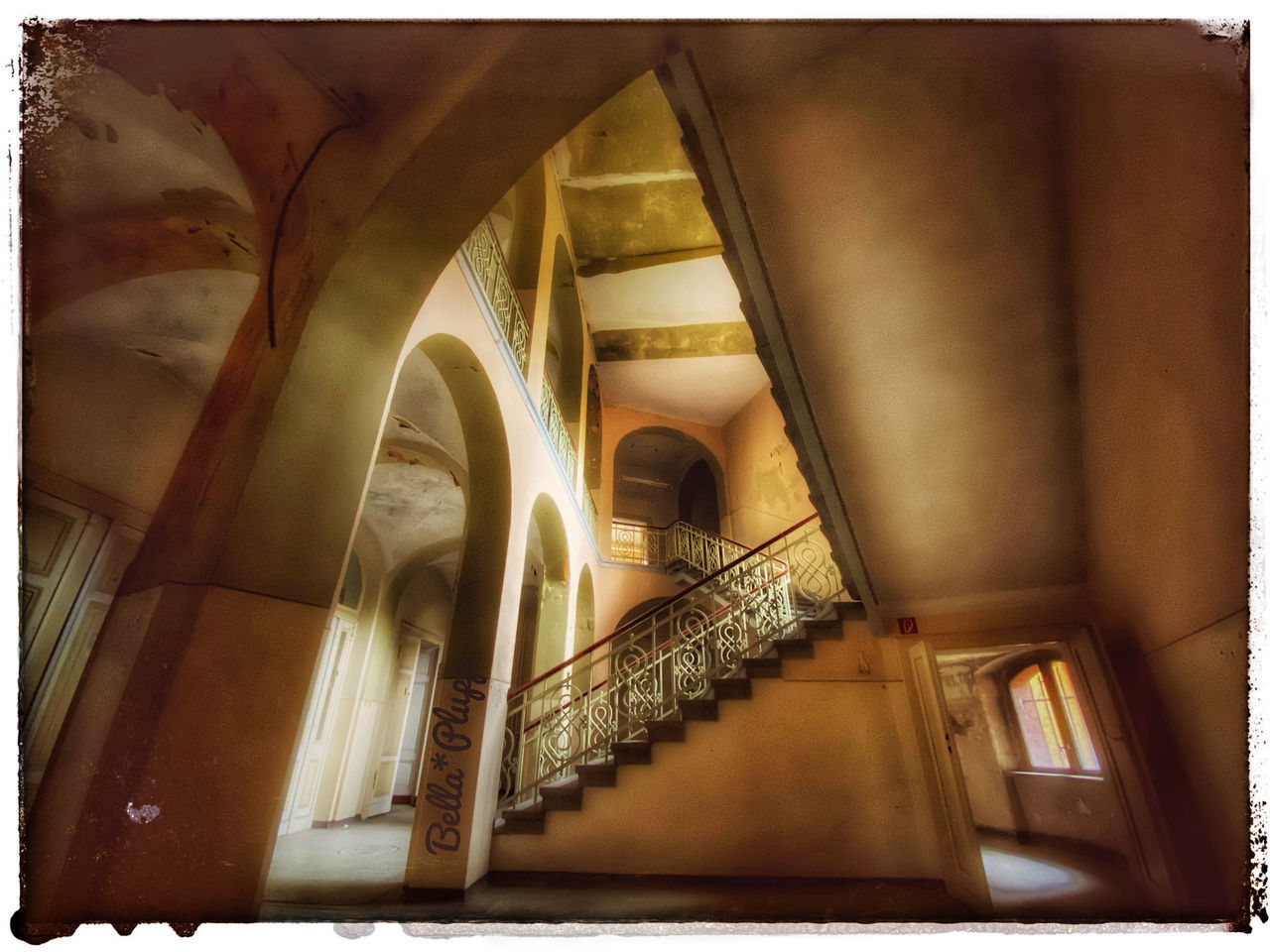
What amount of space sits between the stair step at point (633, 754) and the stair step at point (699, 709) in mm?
439

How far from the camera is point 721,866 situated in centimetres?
433

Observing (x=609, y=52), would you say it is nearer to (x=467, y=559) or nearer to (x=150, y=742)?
(x=150, y=742)

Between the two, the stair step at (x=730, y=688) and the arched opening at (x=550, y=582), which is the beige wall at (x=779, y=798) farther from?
the arched opening at (x=550, y=582)

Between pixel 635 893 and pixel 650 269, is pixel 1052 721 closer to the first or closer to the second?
pixel 635 893

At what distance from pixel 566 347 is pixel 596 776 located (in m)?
6.99

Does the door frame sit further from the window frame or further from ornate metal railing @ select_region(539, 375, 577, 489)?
ornate metal railing @ select_region(539, 375, 577, 489)

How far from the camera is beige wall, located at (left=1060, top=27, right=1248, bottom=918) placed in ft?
4.86

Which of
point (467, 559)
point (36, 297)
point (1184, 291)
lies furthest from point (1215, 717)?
point (467, 559)

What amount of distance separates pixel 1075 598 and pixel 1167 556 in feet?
3.67

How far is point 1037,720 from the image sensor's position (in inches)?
303


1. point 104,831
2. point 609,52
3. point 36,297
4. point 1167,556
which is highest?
point 609,52

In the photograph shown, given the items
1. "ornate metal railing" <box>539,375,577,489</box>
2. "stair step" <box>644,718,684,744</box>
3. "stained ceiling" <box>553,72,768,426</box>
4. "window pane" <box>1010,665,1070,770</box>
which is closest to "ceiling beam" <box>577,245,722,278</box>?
"stained ceiling" <box>553,72,768,426</box>

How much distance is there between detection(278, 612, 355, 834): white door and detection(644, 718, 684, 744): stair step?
4.25 m

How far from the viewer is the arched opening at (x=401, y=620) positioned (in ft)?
14.6
